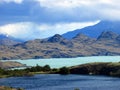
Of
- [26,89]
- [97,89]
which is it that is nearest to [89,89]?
[97,89]

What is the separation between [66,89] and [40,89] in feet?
37.6

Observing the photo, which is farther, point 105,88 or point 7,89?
point 105,88

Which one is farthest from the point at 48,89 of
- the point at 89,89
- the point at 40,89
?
the point at 89,89

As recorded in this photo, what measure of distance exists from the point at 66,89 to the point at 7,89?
82.3 ft

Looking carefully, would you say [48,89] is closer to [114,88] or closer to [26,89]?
[26,89]

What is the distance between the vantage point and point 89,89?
14938 centimetres

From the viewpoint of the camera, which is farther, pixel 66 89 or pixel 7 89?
pixel 66 89

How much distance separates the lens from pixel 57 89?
154250mm

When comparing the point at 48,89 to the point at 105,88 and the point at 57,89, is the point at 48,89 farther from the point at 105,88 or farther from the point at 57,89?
the point at 105,88

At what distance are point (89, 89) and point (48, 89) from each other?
17232 millimetres

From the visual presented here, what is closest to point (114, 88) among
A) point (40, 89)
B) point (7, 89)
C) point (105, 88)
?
point (105, 88)

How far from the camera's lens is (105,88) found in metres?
154

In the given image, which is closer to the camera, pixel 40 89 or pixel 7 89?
pixel 7 89

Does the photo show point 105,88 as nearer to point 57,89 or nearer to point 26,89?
point 57,89
